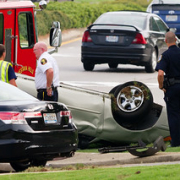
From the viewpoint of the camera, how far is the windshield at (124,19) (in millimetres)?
22062

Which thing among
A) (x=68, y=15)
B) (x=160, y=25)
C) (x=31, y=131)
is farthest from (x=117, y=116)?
(x=68, y=15)

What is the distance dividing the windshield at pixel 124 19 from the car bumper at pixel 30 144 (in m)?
13.2

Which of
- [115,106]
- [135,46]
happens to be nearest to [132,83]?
[115,106]

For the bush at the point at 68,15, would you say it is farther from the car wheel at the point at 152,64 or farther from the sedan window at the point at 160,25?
the car wheel at the point at 152,64

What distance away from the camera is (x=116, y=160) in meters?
9.63

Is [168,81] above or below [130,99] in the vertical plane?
above

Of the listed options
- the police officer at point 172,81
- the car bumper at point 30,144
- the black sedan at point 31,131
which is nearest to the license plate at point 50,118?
the black sedan at point 31,131

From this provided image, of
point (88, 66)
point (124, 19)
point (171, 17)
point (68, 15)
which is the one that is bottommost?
point (68, 15)

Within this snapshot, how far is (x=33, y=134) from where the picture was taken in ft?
28.7

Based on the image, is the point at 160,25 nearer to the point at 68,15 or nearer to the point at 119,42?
the point at 119,42

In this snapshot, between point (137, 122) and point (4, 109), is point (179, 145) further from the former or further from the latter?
point (4, 109)

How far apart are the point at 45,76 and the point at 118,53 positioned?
10159mm

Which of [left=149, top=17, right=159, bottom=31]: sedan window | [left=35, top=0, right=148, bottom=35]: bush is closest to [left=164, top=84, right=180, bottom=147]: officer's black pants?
[left=149, top=17, right=159, bottom=31]: sedan window

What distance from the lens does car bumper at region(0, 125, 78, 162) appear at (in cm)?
861
